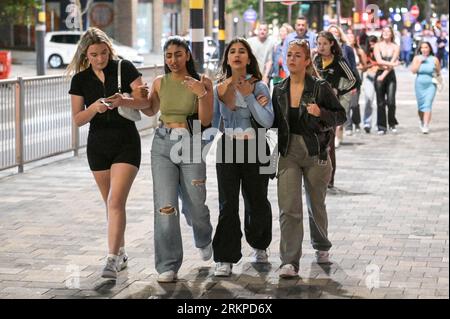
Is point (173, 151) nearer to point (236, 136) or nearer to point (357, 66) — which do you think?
point (236, 136)

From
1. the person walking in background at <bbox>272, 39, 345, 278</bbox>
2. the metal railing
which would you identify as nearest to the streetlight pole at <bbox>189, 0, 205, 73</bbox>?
the metal railing

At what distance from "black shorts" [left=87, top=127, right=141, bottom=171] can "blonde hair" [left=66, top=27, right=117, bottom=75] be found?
475 mm

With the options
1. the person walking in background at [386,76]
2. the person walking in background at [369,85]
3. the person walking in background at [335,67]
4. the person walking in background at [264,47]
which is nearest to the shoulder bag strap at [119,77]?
the person walking in background at [335,67]

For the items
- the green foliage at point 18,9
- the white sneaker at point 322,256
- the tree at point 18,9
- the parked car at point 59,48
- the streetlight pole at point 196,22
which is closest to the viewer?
the white sneaker at point 322,256

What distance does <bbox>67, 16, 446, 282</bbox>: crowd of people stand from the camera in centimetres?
755

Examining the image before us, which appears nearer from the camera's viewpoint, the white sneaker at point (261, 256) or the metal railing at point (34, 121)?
the white sneaker at point (261, 256)

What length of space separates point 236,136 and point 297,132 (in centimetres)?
43

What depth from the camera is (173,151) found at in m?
7.54

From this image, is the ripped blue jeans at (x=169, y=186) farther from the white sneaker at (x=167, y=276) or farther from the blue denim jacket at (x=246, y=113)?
the blue denim jacket at (x=246, y=113)

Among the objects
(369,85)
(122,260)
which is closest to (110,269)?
(122,260)

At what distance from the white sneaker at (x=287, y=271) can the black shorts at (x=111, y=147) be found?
1260 millimetres

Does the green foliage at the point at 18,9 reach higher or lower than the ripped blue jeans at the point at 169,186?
higher

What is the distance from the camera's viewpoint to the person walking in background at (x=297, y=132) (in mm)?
7754
